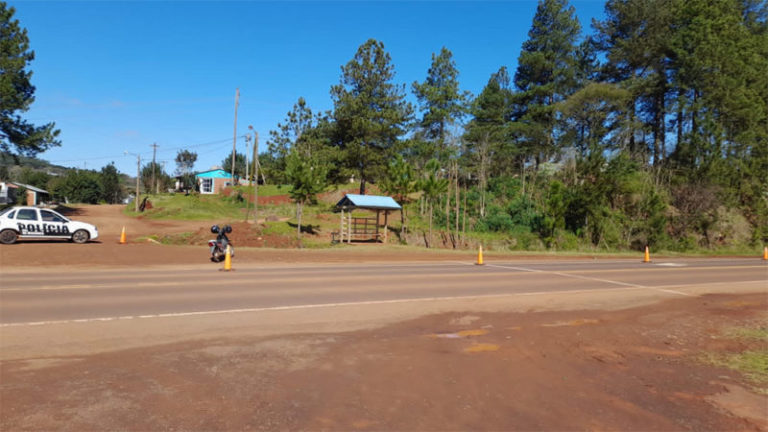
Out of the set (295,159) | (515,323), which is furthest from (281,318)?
(295,159)

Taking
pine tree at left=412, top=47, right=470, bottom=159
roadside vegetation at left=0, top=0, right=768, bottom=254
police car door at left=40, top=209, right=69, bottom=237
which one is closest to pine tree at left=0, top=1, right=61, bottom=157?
roadside vegetation at left=0, top=0, right=768, bottom=254

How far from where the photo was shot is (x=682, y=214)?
37031 mm

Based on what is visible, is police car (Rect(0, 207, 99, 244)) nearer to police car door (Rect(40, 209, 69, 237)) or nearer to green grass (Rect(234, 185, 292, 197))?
police car door (Rect(40, 209, 69, 237))

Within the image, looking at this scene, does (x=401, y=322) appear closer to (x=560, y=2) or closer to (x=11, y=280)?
(x=11, y=280)

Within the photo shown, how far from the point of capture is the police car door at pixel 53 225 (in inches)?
834

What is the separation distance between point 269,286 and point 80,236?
15173 mm

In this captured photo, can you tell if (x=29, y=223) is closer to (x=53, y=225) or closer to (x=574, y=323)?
(x=53, y=225)

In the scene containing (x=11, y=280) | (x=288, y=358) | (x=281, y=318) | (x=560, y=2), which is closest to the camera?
(x=288, y=358)

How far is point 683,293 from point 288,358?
41.8ft

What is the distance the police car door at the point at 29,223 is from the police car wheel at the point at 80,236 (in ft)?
4.48

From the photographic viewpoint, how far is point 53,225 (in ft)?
70.1

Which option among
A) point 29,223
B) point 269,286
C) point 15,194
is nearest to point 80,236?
point 29,223

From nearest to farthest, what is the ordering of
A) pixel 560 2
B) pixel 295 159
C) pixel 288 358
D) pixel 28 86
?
1. pixel 288 358
2. pixel 295 159
3. pixel 28 86
4. pixel 560 2

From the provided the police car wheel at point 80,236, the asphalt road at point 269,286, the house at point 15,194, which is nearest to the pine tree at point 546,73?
the asphalt road at point 269,286
